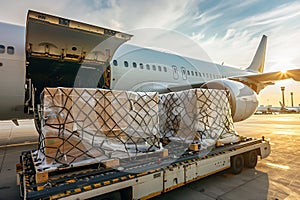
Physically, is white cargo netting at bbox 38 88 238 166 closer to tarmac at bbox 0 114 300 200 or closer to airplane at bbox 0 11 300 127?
tarmac at bbox 0 114 300 200

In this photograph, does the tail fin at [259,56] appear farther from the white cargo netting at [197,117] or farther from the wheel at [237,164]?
the white cargo netting at [197,117]

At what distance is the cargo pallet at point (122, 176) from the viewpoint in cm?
204

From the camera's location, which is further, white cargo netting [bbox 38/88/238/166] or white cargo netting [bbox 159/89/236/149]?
white cargo netting [bbox 159/89/236/149]

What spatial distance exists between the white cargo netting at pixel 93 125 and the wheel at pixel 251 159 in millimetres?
2463

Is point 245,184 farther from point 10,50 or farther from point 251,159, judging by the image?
point 10,50

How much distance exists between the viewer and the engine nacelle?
494 cm

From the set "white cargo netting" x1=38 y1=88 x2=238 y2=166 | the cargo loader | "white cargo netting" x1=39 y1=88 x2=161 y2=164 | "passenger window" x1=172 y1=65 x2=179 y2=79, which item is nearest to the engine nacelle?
the cargo loader

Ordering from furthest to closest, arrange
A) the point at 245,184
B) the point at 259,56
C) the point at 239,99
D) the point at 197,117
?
1. the point at 259,56
2. the point at 239,99
3. the point at 197,117
4. the point at 245,184

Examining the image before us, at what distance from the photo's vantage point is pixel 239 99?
4.99 meters

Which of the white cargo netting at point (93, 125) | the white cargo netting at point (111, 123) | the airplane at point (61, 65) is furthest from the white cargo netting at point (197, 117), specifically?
the airplane at point (61, 65)

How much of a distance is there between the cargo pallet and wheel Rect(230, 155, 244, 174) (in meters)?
0.50

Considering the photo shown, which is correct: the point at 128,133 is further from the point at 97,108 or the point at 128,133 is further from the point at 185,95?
the point at 185,95

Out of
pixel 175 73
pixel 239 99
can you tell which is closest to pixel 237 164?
pixel 239 99

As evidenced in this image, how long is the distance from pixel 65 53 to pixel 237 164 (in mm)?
5292
